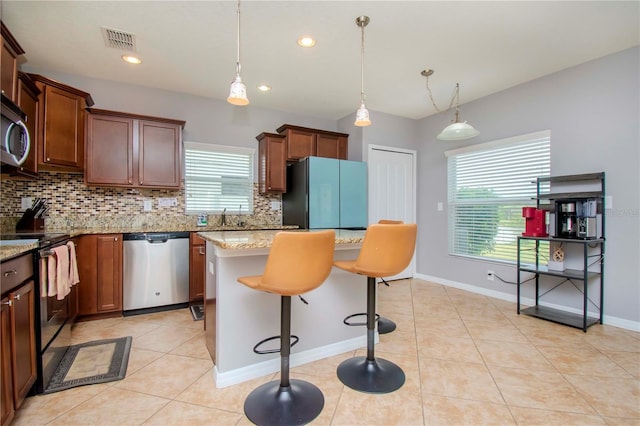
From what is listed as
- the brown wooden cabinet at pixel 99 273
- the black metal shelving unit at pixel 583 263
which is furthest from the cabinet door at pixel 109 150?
the black metal shelving unit at pixel 583 263

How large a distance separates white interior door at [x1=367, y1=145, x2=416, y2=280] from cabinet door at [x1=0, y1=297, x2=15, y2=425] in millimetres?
3915

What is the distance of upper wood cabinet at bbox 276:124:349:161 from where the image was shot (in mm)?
4348

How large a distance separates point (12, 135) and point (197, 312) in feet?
Result: 7.18

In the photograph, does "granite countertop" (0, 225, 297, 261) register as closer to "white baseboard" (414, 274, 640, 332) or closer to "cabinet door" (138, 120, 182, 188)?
"cabinet door" (138, 120, 182, 188)

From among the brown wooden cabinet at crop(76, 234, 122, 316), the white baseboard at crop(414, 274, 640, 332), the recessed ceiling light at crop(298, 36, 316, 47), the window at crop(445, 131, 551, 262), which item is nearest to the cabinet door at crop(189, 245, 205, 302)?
the brown wooden cabinet at crop(76, 234, 122, 316)

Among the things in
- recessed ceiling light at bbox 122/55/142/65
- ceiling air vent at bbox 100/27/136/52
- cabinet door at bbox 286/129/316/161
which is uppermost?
recessed ceiling light at bbox 122/55/142/65

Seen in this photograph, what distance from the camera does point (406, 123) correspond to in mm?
4992

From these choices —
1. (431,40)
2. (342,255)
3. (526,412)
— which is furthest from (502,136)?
(526,412)

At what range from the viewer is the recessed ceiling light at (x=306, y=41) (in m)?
2.73

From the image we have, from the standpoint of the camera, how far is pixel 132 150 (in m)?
3.48

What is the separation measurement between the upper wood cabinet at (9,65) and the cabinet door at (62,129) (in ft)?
1.67

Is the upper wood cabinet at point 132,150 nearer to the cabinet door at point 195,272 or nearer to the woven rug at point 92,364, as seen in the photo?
the cabinet door at point 195,272

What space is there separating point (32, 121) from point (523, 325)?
511cm

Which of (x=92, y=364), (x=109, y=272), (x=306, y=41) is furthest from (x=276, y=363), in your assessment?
(x=306, y=41)
